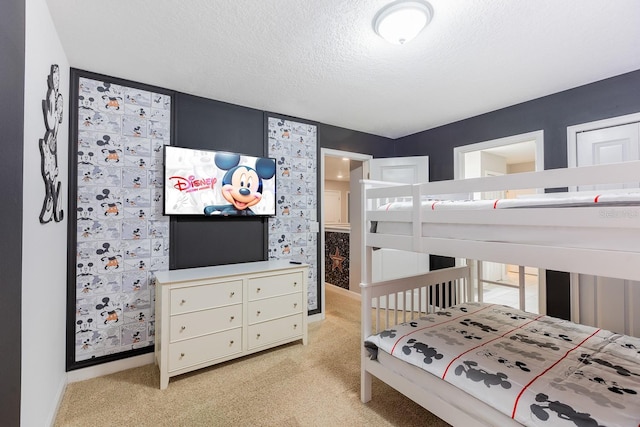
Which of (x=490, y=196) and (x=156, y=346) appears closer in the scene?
(x=156, y=346)

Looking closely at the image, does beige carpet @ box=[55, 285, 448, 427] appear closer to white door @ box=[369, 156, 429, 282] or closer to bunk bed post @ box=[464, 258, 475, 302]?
bunk bed post @ box=[464, 258, 475, 302]

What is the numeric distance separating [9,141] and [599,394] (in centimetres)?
256

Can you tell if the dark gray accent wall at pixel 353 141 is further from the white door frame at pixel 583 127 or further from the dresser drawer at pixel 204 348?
the dresser drawer at pixel 204 348

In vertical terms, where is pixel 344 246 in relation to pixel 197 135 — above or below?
below

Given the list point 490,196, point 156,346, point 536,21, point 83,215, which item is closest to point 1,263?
point 83,215

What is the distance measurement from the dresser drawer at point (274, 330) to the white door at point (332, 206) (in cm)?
491

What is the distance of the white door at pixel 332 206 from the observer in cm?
752

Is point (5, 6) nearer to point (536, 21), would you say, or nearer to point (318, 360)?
point (536, 21)

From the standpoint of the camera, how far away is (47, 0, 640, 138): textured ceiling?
1.56 meters

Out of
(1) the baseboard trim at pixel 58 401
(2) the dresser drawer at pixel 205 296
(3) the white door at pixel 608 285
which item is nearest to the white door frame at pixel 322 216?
(2) the dresser drawer at pixel 205 296

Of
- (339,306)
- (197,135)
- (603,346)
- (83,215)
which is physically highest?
(197,135)

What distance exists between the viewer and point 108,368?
221 centimetres

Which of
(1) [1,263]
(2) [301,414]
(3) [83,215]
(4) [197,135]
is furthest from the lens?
(4) [197,135]

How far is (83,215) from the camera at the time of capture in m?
2.15
